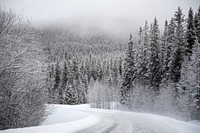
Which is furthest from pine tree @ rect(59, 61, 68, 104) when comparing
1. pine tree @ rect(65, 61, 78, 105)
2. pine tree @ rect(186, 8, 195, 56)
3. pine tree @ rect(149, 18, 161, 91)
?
pine tree @ rect(186, 8, 195, 56)

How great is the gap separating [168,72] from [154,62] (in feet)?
18.8

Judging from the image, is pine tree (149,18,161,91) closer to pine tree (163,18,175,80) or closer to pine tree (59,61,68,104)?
pine tree (163,18,175,80)

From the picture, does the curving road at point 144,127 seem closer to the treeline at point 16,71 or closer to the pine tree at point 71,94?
the treeline at point 16,71

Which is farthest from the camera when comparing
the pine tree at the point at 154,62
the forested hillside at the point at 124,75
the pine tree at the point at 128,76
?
the pine tree at the point at 128,76

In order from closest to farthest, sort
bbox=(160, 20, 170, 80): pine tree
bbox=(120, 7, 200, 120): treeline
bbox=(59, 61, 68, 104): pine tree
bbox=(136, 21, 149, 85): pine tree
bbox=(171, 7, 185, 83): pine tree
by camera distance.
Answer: bbox=(120, 7, 200, 120): treeline < bbox=(171, 7, 185, 83): pine tree < bbox=(160, 20, 170, 80): pine tree < bbox=(136, 21, 149, 85): pine tree < bbox=(59, 61, 68, 104): pine tree

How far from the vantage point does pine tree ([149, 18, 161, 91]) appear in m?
44.2

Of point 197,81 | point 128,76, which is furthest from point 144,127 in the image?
point 128,76

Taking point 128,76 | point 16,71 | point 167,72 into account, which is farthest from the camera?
point 128,76

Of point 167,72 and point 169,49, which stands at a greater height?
point 169,49

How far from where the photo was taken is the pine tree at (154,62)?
44250 millimetres

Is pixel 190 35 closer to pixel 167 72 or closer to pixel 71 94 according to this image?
pixel 167 72

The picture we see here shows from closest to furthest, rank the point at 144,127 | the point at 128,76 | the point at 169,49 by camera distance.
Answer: the point at 144,127
the point at 169,49
the point at 128,76

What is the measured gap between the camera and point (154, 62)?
1784 inches

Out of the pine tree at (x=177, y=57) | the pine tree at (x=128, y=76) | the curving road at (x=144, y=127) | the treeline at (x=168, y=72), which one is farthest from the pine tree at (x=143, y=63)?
the curving road at (x=144, y=127)
